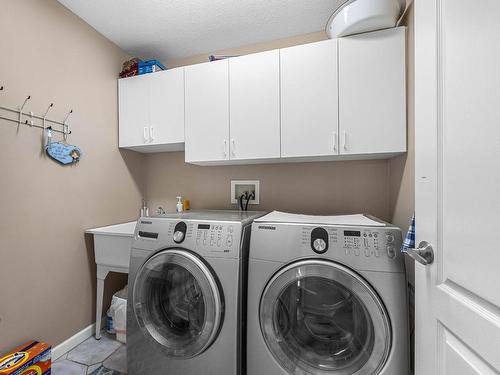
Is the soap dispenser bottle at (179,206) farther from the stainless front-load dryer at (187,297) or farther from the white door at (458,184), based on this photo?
the white door at (458,184)

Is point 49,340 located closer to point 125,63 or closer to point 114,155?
point 114,155

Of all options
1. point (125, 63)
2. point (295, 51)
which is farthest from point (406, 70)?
point (125, 63)

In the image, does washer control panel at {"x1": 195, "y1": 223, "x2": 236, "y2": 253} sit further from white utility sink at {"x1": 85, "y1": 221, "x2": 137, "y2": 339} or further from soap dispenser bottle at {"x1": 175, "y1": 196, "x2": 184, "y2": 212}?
soap dispenser bottle at {"x1": 175, "y1": 196, "x2": 184, "y2": 212}

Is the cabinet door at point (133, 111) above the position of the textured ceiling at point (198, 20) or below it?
below

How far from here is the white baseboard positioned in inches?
61.6

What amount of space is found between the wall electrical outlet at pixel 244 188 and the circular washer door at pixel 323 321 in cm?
99

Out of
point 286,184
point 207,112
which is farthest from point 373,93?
point 207,112

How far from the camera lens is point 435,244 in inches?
28.4

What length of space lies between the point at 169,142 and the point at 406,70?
5.68 feet

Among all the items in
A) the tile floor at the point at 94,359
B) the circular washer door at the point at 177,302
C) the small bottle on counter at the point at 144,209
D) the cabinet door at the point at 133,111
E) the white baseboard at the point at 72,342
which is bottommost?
the tile floor at the point at 94,359

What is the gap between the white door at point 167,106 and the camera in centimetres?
187

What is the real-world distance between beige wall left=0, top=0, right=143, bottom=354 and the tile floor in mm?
136

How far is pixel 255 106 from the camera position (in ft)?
5.51

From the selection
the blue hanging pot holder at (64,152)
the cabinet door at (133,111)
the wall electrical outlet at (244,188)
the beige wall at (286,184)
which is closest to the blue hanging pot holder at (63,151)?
the blue hanging pot holder at (64,152)
